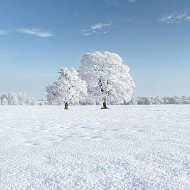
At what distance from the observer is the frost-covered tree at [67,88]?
48656mm

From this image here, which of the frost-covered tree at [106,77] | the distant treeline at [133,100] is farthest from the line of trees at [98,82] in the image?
the distant treeline at [133,100]

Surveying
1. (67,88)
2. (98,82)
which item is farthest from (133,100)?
(98,82)

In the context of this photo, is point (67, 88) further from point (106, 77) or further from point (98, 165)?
point (98, 165)

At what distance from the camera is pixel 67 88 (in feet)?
162

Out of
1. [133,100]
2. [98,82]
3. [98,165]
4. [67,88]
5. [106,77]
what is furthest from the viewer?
[133,100]

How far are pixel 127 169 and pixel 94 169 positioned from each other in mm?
646

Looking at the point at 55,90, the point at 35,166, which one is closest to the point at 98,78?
the point at 55,90

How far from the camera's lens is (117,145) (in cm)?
768

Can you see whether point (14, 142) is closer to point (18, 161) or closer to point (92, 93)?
point (18, 161)

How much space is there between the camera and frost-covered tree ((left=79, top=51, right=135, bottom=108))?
44438 millimetres

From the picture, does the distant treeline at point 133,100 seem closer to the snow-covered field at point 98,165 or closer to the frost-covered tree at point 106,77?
the frost-covered tree at point 106,77

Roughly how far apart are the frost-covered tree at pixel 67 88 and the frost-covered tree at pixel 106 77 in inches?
87.5

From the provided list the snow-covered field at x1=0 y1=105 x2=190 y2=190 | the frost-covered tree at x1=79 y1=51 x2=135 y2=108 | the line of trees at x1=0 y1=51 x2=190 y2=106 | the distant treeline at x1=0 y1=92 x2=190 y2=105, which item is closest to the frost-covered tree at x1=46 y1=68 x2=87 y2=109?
the line of trees at x1=0 y1=51 x2=190 y2=106

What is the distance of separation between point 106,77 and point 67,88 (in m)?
8.57
